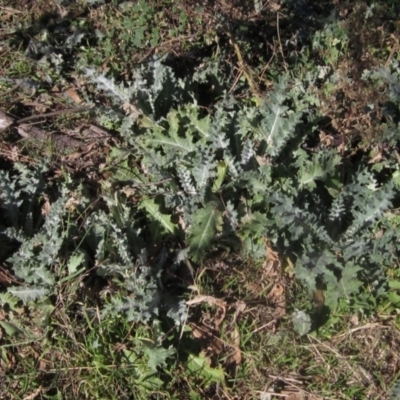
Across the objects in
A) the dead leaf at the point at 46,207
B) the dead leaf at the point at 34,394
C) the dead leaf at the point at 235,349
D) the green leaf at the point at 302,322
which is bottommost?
the dead leaf at the point at 34,394

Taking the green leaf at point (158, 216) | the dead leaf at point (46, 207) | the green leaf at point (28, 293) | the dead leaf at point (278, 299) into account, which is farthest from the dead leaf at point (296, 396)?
the dead leaf at point (46, 207)

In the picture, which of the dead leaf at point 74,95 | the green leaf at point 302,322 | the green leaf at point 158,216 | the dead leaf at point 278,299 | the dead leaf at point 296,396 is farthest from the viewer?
the dead leaf at point 74,95

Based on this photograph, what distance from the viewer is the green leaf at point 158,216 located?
3.72 metres

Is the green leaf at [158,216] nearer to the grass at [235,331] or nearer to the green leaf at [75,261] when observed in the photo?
the grass at [235,331]

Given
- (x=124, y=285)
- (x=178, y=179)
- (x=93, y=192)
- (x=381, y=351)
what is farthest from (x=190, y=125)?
(x=381, y=351)

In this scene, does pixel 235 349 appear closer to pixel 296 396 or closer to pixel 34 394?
pixel 296 396

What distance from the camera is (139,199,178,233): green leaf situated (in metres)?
3.72

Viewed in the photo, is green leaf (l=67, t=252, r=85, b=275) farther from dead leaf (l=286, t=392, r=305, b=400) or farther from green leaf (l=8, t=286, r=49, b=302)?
dead leaf (l=286, t=392, r=305, b=400)

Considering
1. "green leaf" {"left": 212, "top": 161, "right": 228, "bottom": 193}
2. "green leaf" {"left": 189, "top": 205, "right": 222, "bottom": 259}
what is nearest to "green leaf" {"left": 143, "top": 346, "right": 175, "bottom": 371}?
"green leaf" {"left": 189, "top": 205, "right": 222, "bottom": 259}

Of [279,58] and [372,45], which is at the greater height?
[372,45]

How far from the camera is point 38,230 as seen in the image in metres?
3.81

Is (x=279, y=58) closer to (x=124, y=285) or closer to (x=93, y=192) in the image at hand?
(x=93, y=192)

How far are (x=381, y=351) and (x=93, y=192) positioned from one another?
70.9 inches

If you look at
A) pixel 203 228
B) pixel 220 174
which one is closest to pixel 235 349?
pixel 203 228
